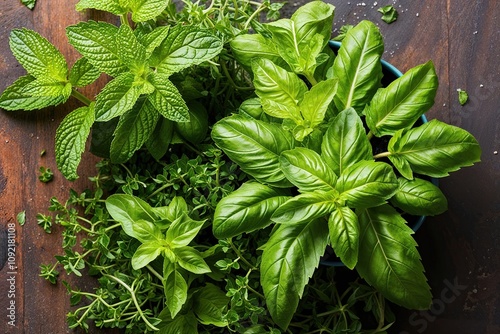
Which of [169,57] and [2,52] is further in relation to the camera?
[2,52]

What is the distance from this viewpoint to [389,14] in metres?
1.12

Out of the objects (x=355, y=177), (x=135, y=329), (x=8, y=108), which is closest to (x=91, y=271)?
(x=135, y=329)

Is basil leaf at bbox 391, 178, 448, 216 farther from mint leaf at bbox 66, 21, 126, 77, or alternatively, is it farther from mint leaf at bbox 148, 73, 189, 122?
mint leaf at bbox 66, 21, 126, 77

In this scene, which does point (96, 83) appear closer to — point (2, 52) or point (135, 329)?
point (2, 52)

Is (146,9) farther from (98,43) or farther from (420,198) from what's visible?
(420,198)

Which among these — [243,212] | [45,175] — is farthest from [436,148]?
[45,175]

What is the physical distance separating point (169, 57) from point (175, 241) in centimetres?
28

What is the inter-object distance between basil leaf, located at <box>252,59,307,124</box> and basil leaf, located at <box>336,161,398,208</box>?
119mm

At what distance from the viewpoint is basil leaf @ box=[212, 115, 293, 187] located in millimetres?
921

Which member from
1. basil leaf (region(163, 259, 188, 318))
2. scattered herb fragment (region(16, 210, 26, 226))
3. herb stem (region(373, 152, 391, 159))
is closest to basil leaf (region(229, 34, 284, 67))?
herb stem (region(373, 152, 391, 159))

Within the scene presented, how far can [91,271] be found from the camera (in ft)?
3.43

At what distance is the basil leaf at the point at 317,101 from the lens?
2.89ft

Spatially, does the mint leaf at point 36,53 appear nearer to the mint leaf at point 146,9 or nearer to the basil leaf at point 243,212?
the mint leaf at point 146,9

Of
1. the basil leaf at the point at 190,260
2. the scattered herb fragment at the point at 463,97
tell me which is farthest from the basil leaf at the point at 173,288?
the scattered herb fragment at the point at 463,97
